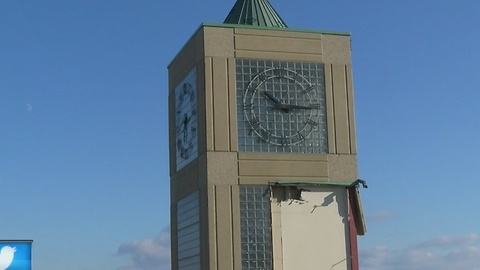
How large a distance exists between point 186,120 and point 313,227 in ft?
24.7

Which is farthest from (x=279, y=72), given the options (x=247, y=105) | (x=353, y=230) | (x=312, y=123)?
(x=353, y=230)

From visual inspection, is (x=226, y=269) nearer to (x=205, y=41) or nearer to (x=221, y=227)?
(x=221, y=227)

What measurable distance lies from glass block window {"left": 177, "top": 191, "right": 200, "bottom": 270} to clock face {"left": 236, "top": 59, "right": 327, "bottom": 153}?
353cm

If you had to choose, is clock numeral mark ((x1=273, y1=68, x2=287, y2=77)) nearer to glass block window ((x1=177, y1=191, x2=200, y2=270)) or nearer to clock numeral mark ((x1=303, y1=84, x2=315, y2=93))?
clock numeral mark ((x1=303, y1=84, x2=315, y2=93))

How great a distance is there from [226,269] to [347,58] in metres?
10.8

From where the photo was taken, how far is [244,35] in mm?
39188

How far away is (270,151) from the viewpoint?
38.7m

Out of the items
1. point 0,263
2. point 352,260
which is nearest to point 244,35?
point 352,260

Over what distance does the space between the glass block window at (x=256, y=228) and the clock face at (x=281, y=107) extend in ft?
6.20

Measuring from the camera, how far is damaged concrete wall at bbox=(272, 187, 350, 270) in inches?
1494

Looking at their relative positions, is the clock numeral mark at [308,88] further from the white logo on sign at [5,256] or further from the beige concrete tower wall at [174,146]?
the white logo on sign at [5,256]

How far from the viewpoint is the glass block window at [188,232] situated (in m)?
38.9

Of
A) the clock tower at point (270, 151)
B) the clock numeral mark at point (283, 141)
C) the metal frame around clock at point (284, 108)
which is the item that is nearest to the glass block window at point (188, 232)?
the clock tower at point (270, 151)

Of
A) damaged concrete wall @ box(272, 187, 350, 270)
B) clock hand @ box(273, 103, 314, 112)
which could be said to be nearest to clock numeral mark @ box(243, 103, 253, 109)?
clock hand @ box(273, 103, 314, 112)
